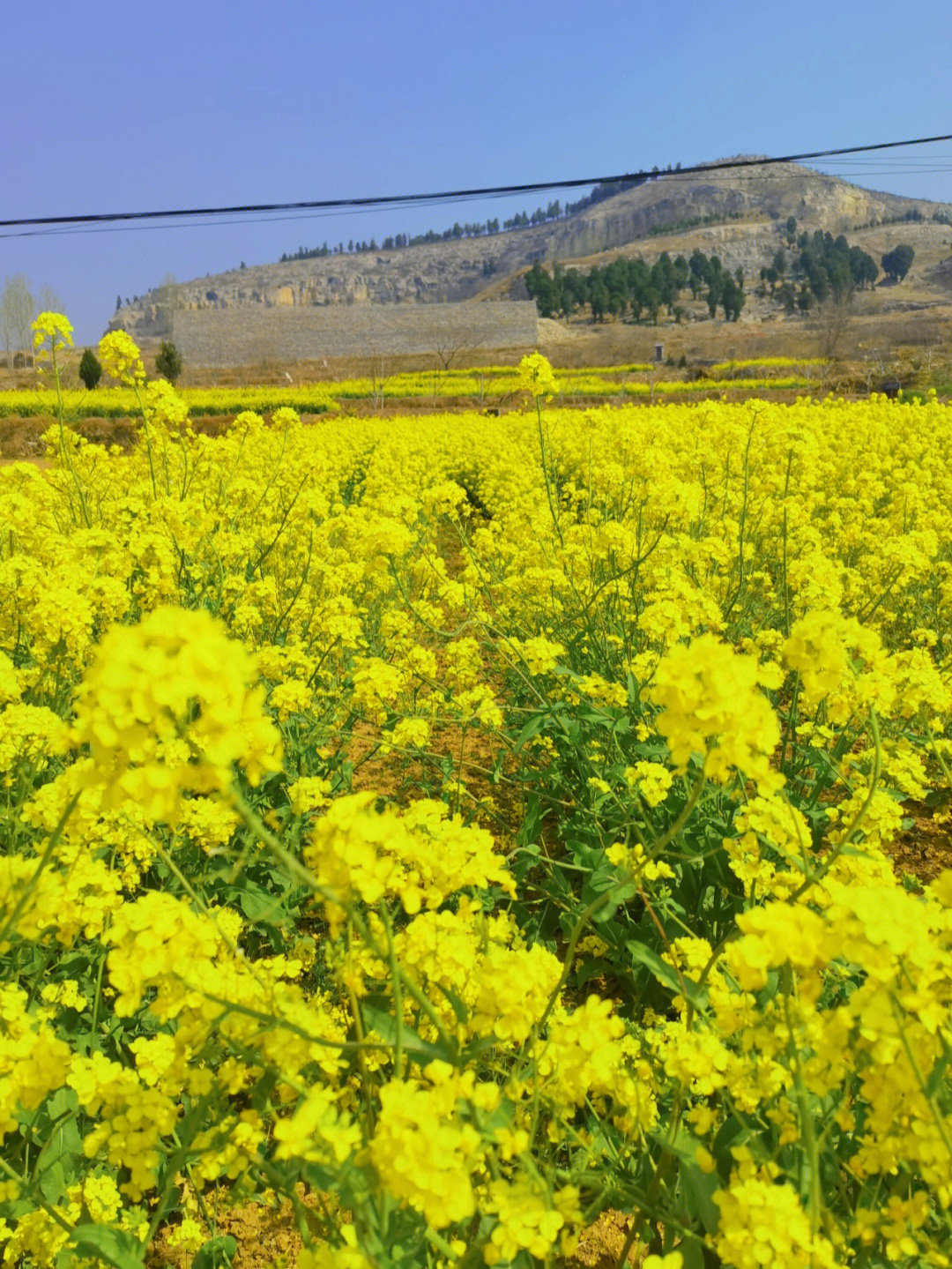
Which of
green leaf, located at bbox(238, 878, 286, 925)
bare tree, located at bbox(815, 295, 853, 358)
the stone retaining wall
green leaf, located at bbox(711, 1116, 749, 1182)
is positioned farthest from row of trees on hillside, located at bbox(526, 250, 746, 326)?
green leaf, located at bbox(711, 1116, 749, 1182)

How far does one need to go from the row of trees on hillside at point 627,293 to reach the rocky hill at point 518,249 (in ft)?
195

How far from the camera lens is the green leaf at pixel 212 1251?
1730 millimetres

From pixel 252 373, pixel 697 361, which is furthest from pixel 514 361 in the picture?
pixel 252 373

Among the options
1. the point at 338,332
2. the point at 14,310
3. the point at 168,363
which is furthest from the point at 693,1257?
the point at 14,310

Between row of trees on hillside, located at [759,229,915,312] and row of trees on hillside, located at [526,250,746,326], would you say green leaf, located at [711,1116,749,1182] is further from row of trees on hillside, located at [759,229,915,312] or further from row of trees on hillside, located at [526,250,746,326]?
row of trees on hillside, located at [759,229,915,312]

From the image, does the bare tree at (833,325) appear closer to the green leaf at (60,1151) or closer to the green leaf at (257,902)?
the green leaf at (257,902)

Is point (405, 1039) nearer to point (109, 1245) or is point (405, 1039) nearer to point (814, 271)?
point (109, 1245)

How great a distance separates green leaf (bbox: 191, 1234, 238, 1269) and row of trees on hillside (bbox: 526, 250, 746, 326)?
8535 centimetres

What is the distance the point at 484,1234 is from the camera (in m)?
1.15

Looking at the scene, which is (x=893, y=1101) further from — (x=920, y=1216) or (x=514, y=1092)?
(x=514, y=1092)

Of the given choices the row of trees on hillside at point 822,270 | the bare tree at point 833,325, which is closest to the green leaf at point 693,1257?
the bare tree at point 833,325

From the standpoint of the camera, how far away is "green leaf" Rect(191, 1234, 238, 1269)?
1.73m

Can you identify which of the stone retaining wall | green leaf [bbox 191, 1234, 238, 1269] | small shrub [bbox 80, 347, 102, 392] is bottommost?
green leaf [bbox 191, 1234, 238, 1269]

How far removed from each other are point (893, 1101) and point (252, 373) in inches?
1747
